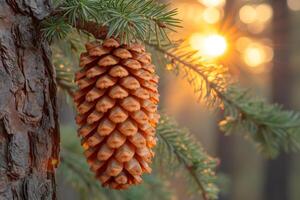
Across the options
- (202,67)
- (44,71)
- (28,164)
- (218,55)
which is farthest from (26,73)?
(218,55)

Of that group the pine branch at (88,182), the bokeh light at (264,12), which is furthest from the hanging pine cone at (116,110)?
the bokeh light at (264,12)

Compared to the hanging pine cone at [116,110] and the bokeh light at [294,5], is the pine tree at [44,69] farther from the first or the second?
the bokeh light at [294,5]

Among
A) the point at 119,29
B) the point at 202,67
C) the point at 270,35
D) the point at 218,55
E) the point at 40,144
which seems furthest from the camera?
the point at 270,35

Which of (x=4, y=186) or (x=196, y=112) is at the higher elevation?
(x=4, y=186)

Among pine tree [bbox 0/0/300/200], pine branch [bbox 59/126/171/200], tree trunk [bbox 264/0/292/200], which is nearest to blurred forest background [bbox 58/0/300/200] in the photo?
tree trunk [bbox 264/0/292/200]

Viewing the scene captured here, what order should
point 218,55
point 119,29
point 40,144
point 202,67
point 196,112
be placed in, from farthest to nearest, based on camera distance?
point 196,112, point 218,55, point 202,67, point 40,144, point 119,29

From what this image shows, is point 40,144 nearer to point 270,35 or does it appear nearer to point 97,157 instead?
point 97,157

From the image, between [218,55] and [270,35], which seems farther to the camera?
[270,35]
